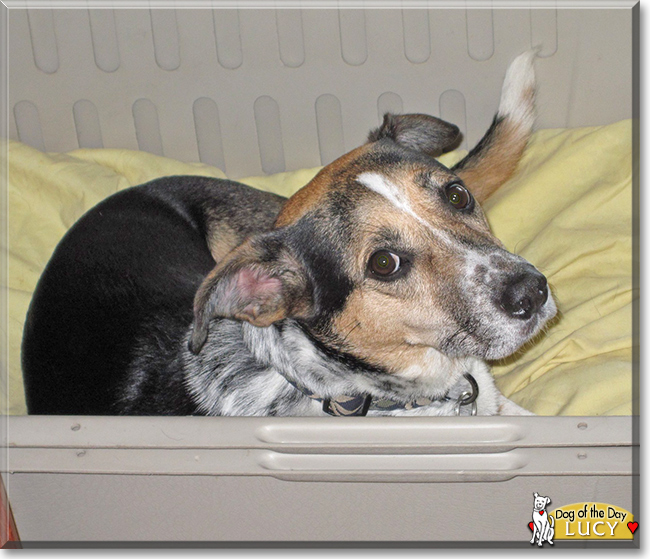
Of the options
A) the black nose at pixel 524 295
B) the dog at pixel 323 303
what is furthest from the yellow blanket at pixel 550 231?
the black nose at pixel 524 295

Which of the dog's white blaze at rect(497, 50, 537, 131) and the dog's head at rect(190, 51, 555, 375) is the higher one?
the dog's white blaze at rect(497, 50, 537, 131)

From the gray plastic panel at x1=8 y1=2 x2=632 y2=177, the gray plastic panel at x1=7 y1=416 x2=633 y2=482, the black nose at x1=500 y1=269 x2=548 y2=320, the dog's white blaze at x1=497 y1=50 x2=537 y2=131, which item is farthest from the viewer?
the gray plastic panel at x1=8 y1=2 x2=632 y2=177

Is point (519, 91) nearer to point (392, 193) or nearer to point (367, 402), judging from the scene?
point (392, 193)

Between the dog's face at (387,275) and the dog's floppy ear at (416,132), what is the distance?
14.1 inches

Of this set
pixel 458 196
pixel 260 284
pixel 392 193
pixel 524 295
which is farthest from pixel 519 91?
pixel 260 284

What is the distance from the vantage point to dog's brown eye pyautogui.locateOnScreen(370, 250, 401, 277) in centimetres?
213

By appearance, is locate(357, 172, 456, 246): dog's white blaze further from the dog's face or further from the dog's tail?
the dog's tail

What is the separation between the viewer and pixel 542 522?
175 cm

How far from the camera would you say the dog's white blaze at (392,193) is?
6.94 feet

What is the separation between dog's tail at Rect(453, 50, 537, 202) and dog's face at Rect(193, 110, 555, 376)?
0.71 metres

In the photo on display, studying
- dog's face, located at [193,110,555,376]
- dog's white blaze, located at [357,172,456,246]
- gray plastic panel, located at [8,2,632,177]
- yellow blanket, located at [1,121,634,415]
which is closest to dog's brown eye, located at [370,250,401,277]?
dog's face, located at [193,110,555,376]

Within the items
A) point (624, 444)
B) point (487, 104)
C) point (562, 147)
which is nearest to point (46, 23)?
point (487, 104)

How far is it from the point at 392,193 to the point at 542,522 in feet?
3.51

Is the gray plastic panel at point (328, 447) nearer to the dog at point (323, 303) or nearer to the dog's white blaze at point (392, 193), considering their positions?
the dog at point (323, 303)
